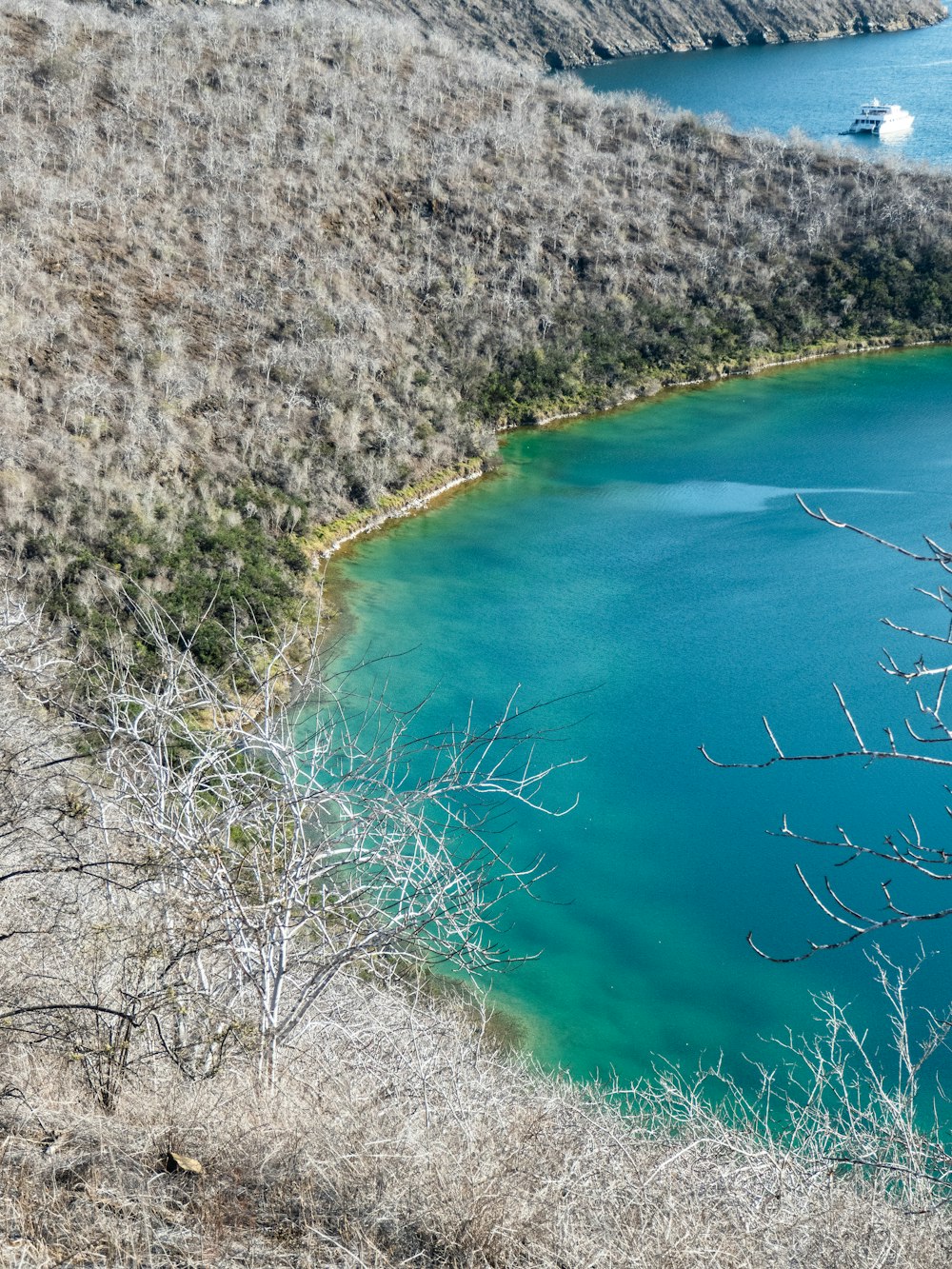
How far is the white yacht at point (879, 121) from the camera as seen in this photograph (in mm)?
55594

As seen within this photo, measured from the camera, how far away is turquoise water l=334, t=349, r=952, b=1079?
542 inches

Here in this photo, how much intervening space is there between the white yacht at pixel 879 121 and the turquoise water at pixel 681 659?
2769cm

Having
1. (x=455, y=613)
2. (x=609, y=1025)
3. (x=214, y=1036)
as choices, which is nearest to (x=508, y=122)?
(x=455, y=613)

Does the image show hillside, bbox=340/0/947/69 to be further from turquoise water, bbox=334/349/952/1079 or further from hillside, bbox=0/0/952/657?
turquoise water, bbox=334/349/952/1079

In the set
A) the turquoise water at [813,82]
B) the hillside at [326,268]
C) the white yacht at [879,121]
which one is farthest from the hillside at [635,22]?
the hillside at [326,268]

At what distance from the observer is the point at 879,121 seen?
55.7m

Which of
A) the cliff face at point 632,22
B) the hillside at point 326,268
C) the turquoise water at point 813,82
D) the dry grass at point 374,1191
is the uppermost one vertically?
the cliff face at point 632,22

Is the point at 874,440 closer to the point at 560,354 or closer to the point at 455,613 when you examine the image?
the point at 560,354

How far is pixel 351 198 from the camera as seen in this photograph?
34.1 metres

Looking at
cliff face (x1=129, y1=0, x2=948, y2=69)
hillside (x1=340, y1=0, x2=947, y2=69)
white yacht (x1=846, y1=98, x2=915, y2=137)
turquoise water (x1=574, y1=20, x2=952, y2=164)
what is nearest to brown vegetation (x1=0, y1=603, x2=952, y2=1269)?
turquoise water (x1=574, y1=20, x2=952, y2=164)

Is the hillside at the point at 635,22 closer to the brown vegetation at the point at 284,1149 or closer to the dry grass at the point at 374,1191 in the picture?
the brown vegetation at the point at 284,1149

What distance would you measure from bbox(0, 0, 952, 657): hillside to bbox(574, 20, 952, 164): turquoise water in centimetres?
1868

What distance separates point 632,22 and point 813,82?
49.8 ft

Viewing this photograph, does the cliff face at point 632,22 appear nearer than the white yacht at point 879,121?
No
